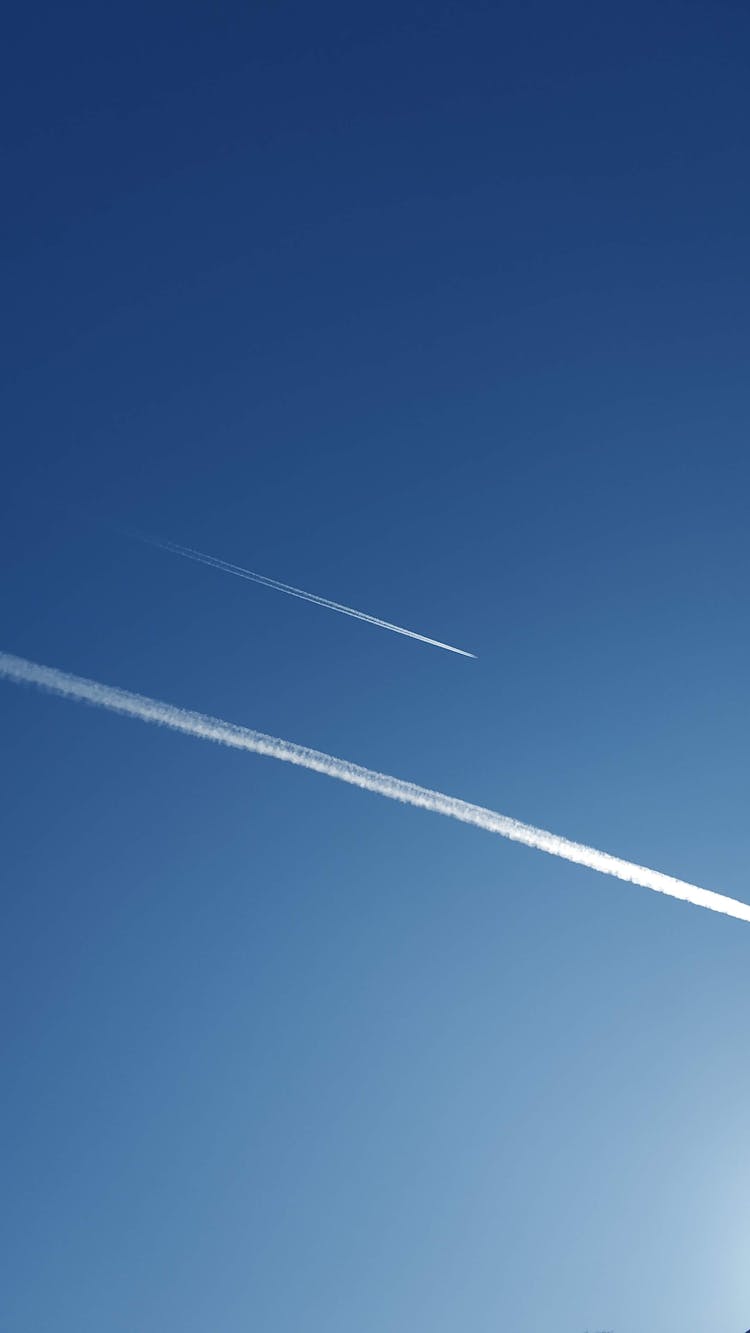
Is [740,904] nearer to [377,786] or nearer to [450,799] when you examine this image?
[450,799]

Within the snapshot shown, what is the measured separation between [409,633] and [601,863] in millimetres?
13658

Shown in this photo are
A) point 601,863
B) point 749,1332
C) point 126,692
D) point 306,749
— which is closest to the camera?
point 126,692

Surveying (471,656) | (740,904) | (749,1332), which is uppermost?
(471,656)

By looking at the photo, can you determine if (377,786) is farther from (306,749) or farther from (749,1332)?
(749,1332)

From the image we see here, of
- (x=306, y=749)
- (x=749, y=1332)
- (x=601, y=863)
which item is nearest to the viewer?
(x=306, y=749)

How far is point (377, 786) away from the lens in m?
45.1

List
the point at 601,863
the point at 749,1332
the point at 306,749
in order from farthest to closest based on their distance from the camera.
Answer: the point at 749,1332
the point at 601,863
the point at 306,749

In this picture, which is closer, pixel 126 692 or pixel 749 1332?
pixel 126 692

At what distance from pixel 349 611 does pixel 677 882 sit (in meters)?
19.4

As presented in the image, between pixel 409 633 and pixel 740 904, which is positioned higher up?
pixel 409 633

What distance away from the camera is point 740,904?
4828 cm

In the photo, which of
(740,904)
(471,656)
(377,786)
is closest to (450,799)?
(377,786)

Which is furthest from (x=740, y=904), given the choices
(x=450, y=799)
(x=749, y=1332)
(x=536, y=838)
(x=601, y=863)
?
(x=749, y=1332)

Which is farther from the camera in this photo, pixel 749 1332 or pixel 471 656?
pixel 749 1332
